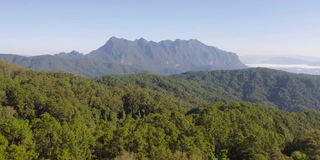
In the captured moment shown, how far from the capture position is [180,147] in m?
53.2

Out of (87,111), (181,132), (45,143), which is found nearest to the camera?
(45,143)

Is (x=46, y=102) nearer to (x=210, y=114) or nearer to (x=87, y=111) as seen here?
(x=87, y=111)

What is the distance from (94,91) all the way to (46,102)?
28.7 metres

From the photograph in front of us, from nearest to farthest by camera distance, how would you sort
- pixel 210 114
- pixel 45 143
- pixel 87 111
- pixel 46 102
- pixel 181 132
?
pixel 45 143 → pixel 181 132 → pixel 210 114 → pixel 46 102 → pixel 87 111

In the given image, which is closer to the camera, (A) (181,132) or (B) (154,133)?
(B) (154,133)

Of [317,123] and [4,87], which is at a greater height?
[4,87]

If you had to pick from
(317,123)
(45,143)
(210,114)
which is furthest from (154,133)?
(317,123)

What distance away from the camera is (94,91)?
404 ft

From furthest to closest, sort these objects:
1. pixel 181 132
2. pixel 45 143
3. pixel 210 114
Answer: pixel 210 114
pixel 181 132
pixel 45 143

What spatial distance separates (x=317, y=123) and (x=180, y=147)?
85.5 meters

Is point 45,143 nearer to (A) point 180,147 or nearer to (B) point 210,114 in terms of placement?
(A) point 180,147

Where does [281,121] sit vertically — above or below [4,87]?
below

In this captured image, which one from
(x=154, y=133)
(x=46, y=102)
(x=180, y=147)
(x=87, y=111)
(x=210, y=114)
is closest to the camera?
(x=180, y=147)

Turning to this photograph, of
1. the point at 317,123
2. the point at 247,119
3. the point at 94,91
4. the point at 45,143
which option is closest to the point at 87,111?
the point at 94,91
